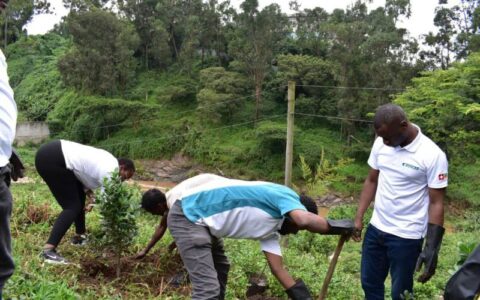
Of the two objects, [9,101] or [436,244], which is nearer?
[9,101]

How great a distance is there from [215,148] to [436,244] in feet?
80.9

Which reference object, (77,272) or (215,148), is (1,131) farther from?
(215,148)

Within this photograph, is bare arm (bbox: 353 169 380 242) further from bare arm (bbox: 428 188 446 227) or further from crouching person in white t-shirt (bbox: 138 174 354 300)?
crouching person in white t-shirt (bbox: 138 174 354 300)

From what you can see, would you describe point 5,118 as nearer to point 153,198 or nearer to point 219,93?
point 153,198

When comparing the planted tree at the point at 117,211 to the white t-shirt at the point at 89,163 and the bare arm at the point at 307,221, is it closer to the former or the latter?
the white t-shirt at the point at 89,163

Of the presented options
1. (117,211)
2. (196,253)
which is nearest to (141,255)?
(117,211)

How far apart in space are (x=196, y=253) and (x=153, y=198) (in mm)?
682

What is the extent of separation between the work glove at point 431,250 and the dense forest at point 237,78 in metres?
17.1

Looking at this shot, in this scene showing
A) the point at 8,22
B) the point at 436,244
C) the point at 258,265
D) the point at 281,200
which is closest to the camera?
the point at 281,200

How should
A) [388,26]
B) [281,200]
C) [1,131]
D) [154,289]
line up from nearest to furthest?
[1,131] → [281,200] → [154,289] → [388,26]

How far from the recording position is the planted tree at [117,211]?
3.85m

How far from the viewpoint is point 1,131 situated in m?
2.09

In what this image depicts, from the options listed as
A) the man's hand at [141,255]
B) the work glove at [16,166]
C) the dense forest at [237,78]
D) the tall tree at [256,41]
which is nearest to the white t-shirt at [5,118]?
the work glove at [16,166]

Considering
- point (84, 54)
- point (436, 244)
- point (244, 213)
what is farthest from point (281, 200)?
point (84, 54)
